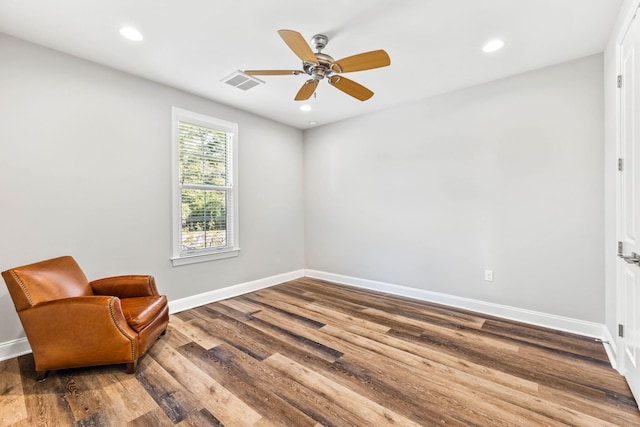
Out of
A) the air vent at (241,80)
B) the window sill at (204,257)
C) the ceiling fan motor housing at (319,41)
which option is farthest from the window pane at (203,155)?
the ceiling fan motor housing at (319,41)

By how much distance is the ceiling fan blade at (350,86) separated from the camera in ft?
7.89

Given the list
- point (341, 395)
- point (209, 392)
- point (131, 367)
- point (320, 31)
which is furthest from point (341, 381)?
point (320, 31)

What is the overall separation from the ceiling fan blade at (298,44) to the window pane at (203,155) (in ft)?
7.05

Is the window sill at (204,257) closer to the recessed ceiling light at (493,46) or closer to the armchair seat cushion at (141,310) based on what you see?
the armchair seat cushion at (141,310)

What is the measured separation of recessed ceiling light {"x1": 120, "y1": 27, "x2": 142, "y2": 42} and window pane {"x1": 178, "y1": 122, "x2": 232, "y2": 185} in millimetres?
1156

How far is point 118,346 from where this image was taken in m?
2.10

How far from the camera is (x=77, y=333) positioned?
2041mm

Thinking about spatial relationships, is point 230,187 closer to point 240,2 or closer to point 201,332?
point 201,332

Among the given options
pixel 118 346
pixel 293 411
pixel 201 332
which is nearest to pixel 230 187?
pixel 201 332

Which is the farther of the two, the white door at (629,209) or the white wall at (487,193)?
the white wall at (487,193)

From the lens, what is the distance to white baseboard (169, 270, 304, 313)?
3.48 metres

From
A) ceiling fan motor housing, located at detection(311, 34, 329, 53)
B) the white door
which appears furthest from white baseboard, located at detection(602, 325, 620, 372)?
ceiling fan motor housing, located at detection(311, 34, 329, 53)

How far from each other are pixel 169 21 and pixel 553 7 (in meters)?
2.91

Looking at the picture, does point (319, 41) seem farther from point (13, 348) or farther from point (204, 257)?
point (13, 348)
